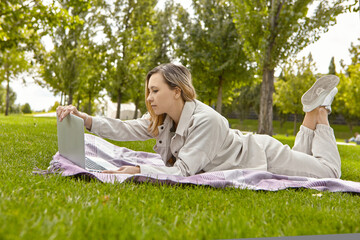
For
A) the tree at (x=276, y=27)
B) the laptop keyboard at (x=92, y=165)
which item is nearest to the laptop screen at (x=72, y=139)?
the laptop keyboard at (x=92, y=165)

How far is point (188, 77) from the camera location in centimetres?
308

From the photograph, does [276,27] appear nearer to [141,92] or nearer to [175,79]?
[175,79]

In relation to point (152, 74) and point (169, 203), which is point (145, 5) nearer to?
point (152, 74)

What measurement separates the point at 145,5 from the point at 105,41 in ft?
10.5

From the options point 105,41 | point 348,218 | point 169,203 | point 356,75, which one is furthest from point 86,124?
point 105,41

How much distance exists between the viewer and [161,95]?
2865mm

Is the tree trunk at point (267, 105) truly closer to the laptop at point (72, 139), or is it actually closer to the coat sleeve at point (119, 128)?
the coat sleeve at point (119, 128)

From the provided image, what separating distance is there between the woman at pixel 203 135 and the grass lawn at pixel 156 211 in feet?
1.25

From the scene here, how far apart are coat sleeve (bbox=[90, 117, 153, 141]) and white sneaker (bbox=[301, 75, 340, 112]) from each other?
5.91ft

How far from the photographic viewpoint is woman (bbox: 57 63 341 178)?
2664 millimetres

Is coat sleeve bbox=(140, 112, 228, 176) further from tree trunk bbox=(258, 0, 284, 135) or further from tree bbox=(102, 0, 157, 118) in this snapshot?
tree bbox=(102, 0, 157, 118)

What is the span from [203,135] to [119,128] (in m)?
1.09

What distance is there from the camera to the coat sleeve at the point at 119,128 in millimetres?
3186

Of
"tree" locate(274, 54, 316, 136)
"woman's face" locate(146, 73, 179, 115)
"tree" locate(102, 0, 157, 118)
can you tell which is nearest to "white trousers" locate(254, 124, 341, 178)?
"woman's face" locate(146, 73, 179, 115)
